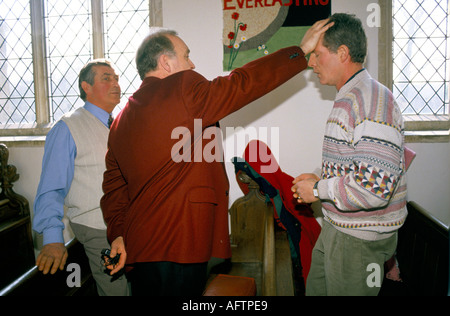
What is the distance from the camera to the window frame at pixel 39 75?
3.39 m

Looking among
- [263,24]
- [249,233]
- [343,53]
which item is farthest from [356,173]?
[263,24]

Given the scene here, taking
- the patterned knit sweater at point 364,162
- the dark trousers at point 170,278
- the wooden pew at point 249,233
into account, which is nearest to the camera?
the patterned knit sweater at point 364,162

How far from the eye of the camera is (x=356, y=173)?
3.98ft

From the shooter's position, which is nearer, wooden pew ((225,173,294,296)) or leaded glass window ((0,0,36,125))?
wooden pew ((225,173,294,296))

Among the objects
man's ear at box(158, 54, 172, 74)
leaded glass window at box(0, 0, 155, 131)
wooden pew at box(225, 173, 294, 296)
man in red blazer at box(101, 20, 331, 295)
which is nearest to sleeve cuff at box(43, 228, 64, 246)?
man in red blazer at box(101, 20, 331, 295)

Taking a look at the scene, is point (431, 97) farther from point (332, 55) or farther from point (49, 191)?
point (49, 191)

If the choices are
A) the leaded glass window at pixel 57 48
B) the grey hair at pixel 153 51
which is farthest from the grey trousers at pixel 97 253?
the leaded glass window at pixel 57 48

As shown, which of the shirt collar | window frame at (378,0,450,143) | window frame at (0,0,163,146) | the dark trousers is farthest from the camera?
window frame at (0,0,163,146)

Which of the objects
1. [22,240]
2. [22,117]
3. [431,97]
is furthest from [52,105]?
[431,97]

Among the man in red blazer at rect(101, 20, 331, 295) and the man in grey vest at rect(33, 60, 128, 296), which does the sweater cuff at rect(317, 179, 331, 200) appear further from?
the man in grey vest at rect(33, 60, 128, 296)

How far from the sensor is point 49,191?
1736 millimetres

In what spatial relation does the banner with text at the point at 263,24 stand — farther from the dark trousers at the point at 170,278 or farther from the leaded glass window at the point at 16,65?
the leaded glass window at the point at 16,65

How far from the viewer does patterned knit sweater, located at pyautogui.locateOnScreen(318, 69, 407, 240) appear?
117cm

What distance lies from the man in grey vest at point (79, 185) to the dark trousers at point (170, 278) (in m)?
0.63
